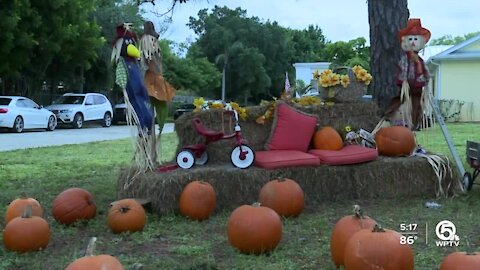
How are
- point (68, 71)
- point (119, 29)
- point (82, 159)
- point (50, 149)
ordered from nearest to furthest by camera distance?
point (119, 29)
point (82, 159)
point (50, 149)
point (68, 71)

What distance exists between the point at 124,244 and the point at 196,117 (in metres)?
2.22

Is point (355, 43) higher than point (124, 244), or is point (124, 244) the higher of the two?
point (355, 43)

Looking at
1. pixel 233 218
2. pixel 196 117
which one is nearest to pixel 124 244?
pixel 233 218

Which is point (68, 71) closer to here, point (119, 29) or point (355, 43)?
point (119, 29)

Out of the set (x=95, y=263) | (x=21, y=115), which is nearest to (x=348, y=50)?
(x=21, y=115)

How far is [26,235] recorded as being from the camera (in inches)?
177

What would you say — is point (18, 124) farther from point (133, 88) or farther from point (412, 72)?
point (412, 72)

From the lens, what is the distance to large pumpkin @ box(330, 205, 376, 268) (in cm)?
379

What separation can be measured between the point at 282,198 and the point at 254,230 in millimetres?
1298

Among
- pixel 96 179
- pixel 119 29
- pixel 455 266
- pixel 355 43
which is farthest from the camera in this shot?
pixel 355 43

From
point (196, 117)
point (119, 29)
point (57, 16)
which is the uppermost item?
point (57, 16)

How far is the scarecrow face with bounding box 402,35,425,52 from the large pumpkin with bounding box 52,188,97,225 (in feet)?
13.1

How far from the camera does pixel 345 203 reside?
21.4ft

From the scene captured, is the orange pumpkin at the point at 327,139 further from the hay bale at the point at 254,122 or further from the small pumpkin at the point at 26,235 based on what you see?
the small pumpkin at the point at 26,235
